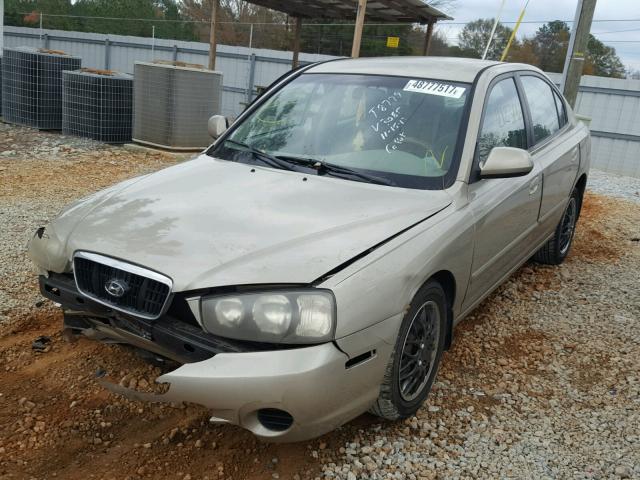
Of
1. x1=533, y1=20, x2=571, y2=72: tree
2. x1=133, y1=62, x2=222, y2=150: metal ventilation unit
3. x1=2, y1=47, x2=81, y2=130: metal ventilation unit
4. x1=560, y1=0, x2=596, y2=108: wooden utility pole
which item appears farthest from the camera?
x1=533, y1=20, x2=571, y2=72: tree

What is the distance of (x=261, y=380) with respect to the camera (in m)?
2.12

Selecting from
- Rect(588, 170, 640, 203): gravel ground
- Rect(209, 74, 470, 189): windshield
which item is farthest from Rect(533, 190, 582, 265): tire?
Rect(588, 170, 640, 203): gravel ground

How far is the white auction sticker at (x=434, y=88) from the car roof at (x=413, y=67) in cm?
7

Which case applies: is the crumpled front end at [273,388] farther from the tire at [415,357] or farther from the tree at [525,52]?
the tree at [525,52]

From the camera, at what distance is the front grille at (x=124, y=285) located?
2.32 m

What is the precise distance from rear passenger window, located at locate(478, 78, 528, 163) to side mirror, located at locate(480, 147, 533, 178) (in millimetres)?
190

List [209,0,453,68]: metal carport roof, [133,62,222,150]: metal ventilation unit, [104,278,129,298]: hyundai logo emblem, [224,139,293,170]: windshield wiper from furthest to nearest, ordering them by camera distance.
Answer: [209,0,453,68]: metal carport roof → [133,62,222,150]: metal ventilation unit → [224,139,293,170]: windshield wiper → [104,278,129,298]: hyundai logo emblem

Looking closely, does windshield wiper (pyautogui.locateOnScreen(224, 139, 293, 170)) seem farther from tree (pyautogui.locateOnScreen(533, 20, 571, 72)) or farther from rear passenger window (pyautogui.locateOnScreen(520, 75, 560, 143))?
tree (pyautogui.locateOnScreen(533, 20, 571, 72))

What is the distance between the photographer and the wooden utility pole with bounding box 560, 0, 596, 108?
7.80 meters

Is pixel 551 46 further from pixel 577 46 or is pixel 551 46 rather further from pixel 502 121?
pixel 502 121

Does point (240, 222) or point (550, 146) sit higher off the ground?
point (550, 146)

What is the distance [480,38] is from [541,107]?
22.7 metres

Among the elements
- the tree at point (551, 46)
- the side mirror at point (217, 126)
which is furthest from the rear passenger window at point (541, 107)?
the tree at point (551, 46)

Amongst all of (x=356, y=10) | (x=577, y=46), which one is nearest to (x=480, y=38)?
(x=356, y=10)
